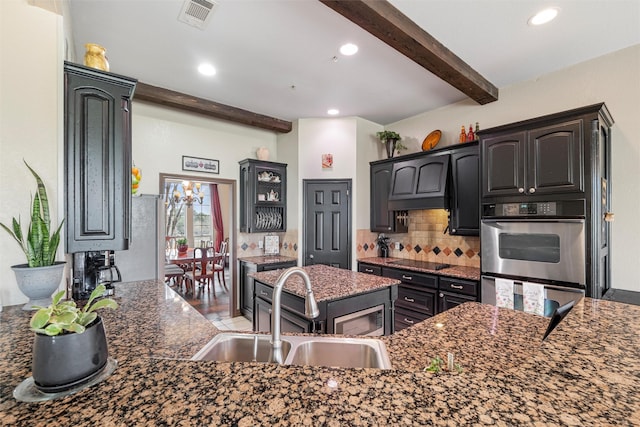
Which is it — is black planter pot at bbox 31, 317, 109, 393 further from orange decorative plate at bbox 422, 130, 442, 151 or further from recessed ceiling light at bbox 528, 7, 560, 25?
orange decorative plate at bbox 422, 130, 442, 151

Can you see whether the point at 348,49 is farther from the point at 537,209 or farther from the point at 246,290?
the point at 246,290

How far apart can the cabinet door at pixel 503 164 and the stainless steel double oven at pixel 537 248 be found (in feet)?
0.49

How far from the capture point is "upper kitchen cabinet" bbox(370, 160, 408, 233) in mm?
4195

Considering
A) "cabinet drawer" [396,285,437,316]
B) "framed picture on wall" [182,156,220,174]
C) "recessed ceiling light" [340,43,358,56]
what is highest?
"recessed ceiling light" [340,43,358,56]

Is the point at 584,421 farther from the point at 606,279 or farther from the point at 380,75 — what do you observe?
the point at 380,75

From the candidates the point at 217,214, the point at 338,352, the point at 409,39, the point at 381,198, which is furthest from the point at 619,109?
the point at 217,214

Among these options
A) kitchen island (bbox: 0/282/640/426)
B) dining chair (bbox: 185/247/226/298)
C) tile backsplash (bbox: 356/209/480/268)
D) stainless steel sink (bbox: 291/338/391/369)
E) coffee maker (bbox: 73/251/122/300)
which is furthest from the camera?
dining chair (bbox: 185/247/226/298)

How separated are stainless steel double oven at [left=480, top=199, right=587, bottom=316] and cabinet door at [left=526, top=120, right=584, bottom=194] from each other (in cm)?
14

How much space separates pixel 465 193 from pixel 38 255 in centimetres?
366

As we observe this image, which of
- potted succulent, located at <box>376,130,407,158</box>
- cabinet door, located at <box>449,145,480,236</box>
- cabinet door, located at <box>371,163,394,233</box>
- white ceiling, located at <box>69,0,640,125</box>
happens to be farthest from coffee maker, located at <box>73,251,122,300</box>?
potted succulent, located at <box>376,130,407,158</box>

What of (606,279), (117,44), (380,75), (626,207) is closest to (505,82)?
(380,75)

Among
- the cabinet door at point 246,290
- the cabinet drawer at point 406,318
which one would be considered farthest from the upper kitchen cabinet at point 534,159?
the cabinet door at point 246,290

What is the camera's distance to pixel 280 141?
4.88 m

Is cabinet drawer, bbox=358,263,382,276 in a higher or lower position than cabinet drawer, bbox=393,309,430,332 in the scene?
higher
